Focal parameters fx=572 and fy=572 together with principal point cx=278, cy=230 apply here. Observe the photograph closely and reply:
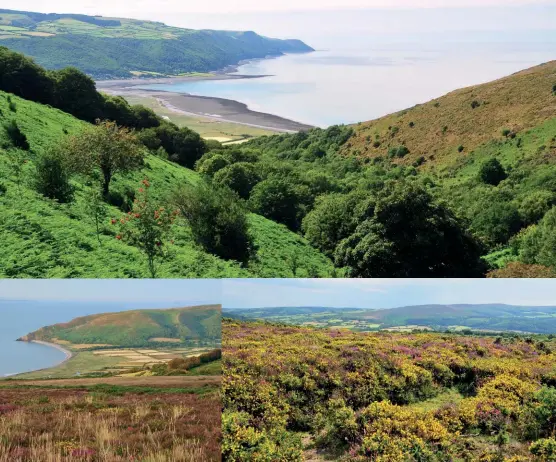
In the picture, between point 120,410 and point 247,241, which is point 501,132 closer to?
point 247,241

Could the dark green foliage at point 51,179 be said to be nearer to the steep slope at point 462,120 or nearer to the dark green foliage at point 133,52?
the steep slope at point 462,120

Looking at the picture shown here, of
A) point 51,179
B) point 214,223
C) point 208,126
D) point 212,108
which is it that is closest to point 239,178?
point 214,223

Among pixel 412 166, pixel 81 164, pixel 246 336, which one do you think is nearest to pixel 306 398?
pixel 246 336

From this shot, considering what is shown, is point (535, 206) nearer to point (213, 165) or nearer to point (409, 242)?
point (409, 242)

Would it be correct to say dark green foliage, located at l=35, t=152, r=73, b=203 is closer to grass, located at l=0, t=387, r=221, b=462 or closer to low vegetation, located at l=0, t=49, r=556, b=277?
low vegetation, located at l=0, t=49, r=556, b=277

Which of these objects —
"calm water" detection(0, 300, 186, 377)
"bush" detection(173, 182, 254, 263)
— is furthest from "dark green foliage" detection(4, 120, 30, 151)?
"calm water" detection(0, 300, 186, 377)
